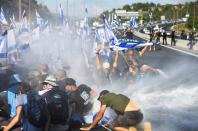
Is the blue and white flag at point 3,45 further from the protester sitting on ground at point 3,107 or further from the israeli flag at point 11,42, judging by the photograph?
the protester sitting on ground at point 3,107

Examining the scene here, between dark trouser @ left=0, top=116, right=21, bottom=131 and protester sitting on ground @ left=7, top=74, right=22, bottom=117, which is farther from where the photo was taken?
protester sitting on ground @ left=7, top=74, right=22, bottom=117

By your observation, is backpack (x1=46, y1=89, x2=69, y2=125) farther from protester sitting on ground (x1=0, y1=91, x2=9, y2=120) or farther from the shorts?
the shorts

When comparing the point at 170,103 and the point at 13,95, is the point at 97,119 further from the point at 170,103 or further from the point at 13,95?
the point at 170,103

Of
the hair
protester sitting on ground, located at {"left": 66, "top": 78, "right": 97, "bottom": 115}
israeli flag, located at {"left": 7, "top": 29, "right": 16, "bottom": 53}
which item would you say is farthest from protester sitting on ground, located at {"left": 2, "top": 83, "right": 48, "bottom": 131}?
israeli flag, located at {"left": 7, "top": 29, "right": 16, "bottom": 53}

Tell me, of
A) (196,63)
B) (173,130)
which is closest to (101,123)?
(173,130)

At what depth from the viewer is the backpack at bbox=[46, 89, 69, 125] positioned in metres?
9.69

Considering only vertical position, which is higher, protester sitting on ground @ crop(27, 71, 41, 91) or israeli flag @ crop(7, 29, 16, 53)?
israeli flag @ crop(7, 29, 16, 53)

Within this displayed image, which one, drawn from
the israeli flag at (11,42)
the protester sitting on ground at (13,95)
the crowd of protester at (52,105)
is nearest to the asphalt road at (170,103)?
the crowd of protester at (52,105)

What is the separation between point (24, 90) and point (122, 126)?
1.89 meters

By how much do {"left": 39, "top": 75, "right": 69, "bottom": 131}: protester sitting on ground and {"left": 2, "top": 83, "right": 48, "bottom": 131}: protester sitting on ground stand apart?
1.02 m

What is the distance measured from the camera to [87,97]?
10852mm

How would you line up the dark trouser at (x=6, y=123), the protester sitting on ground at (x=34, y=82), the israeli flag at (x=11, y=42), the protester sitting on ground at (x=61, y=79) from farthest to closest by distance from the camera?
the israeli flag at (x=11, y=42) → the protester sitting on ground at (x=61, y=79) → the protester sitting on ground at (x=34, y=82) → the dark trouser at (x=6, y=123)

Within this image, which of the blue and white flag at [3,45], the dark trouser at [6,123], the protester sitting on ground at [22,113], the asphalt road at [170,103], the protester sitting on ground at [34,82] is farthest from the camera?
the blue and white flag at [3,45]

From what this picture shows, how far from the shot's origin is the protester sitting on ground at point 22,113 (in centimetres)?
836
